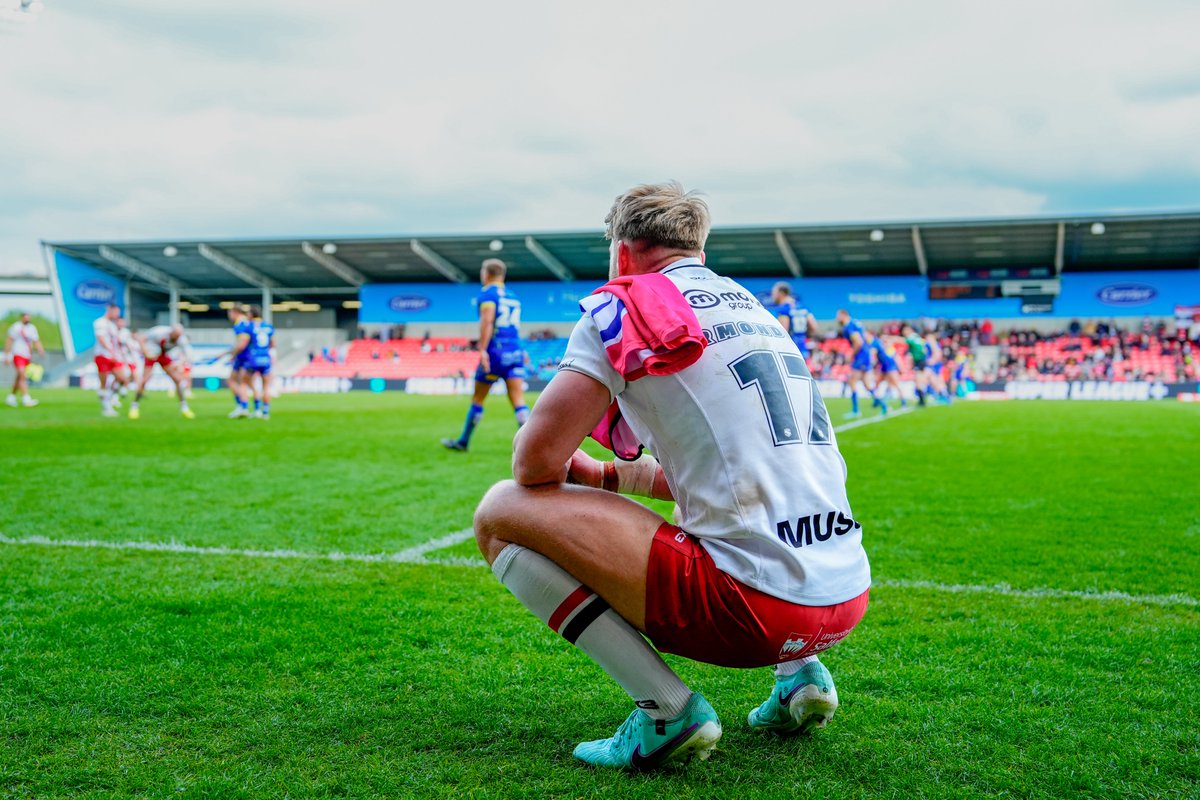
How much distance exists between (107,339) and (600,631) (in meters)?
19.6

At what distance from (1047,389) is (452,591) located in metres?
34.6

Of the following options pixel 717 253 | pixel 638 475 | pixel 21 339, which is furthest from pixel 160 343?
pixel 717 253

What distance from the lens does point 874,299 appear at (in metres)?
43.6

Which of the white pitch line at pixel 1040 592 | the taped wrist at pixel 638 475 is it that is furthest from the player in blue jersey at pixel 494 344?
the taped wrist at pixel 638 475

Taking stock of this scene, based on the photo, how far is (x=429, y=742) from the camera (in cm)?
255

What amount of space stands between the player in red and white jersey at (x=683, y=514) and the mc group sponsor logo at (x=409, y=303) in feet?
155

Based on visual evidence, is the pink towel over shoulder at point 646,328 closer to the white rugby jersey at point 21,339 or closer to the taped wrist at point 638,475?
the taped wrist at point 638,475

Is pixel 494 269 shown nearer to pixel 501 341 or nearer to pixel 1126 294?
pixel 501 341

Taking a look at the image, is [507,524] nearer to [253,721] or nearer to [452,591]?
[253,721]

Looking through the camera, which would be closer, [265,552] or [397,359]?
[265,552]

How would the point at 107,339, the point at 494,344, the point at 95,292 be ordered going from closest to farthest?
the point at 494,344, the point at 107,339, the point at 95,292

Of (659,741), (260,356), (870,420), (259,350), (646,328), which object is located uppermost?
(646,328)

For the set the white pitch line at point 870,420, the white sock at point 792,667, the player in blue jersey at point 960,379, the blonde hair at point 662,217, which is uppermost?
the blonde hair at point 662,217

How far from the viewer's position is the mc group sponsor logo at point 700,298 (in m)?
2.32
